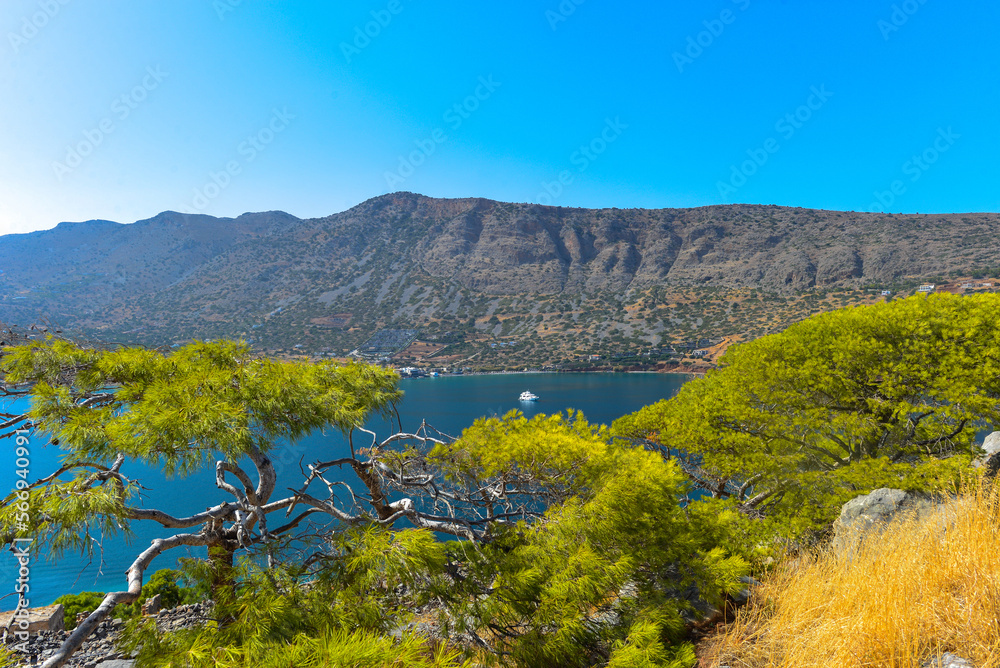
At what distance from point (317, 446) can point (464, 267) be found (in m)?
116

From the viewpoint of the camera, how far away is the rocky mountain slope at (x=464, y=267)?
9788cm

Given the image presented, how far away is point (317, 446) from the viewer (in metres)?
34.7

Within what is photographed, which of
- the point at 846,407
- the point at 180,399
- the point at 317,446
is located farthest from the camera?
the point at 317,446

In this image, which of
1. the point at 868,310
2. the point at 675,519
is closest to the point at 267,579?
the point at 675,519

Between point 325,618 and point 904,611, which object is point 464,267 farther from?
point 904,611

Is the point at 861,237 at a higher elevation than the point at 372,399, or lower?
→ higher

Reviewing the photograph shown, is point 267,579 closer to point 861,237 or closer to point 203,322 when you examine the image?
point 203,322

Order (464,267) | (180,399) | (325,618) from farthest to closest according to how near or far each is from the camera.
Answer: (464,267) < (180,399) < (325,618)

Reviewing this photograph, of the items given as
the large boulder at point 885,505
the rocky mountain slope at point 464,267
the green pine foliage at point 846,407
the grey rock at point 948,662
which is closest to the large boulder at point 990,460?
the green pine foliage at point 846,407

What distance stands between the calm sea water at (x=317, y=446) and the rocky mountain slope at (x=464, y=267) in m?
30.5

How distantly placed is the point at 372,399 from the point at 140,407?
224 centimetres

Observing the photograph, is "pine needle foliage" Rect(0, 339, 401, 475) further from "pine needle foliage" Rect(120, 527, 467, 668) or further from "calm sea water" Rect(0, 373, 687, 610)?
"pine needle foliage" Rect(120, 527, 467, 668)

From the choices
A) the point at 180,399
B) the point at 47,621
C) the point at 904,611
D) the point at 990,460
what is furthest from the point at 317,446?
the point at 904,611

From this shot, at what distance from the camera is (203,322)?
9919 centimetres
